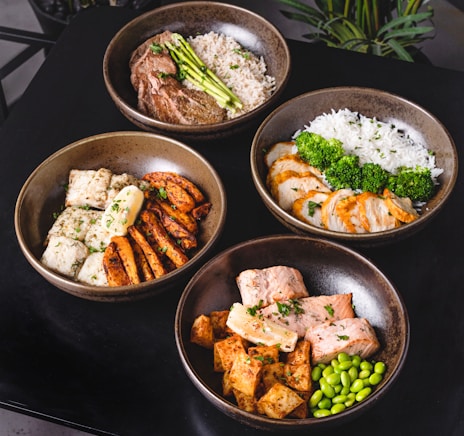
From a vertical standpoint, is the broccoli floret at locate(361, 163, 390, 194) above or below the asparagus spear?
below

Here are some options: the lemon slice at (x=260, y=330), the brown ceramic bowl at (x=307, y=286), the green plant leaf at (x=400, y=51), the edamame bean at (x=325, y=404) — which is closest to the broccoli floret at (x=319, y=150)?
the brown ceramic bowl at (x=307, y=286)

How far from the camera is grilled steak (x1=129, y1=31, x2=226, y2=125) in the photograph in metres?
2.54

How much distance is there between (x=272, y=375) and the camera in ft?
5.81

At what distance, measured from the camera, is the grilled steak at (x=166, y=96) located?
2.54 metres

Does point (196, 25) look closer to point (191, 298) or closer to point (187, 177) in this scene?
point (187, 177)

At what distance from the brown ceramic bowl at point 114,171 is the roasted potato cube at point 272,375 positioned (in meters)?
0.40

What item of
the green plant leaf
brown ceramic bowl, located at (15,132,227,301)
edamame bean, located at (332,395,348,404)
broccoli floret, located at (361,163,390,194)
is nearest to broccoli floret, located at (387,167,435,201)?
broccoli floret, located at (361,163,390,194)

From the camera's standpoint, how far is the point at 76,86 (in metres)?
2.78

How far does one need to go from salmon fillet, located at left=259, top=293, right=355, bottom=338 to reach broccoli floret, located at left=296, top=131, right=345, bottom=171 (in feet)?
1.99

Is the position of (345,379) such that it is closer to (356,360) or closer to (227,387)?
(356,360)

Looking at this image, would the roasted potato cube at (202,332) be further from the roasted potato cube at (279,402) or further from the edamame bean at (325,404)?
the edamame bean at (325,404)

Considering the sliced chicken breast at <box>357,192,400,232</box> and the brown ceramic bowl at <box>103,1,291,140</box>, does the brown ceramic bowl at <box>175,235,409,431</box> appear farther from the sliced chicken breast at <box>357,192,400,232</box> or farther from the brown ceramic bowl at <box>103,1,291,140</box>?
the brown ceramic bowl at <box>103,1,291,140</box>

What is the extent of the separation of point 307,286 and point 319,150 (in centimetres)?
58

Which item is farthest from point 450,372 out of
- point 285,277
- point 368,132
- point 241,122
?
point 241,122
